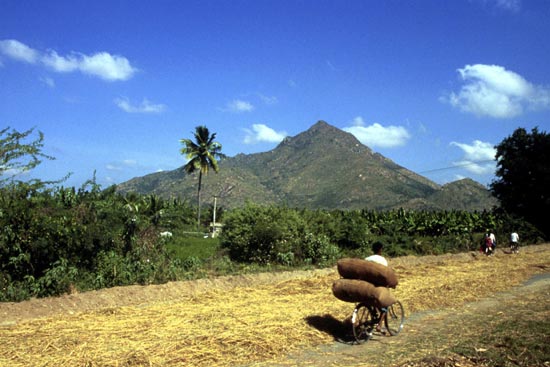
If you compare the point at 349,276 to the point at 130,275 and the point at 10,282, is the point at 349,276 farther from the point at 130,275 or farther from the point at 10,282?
the point at 10,282

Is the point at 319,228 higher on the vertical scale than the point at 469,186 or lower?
lower

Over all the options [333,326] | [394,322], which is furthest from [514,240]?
[333,326]

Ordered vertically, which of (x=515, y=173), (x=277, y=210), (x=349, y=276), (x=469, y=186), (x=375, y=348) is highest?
(x=469, y=186)

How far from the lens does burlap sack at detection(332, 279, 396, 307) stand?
8.20 m

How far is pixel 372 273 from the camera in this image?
830cm

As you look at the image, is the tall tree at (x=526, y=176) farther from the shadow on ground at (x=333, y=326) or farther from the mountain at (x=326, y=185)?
the mountain at (x=326, y=185)

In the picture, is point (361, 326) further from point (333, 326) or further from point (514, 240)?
point (514, 240)

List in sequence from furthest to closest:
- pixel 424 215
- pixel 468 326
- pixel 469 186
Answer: pixel 469 186 < pixel 424 215 < pixel 468 326

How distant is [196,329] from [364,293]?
3071 mm

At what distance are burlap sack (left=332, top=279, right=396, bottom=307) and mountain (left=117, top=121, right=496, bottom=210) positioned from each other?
10273 cm

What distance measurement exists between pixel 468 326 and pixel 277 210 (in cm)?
1313

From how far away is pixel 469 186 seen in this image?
134 metres

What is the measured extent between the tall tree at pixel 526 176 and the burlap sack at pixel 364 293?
41.4m

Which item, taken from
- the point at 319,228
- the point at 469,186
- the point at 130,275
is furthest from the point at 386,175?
the point at 130,275
